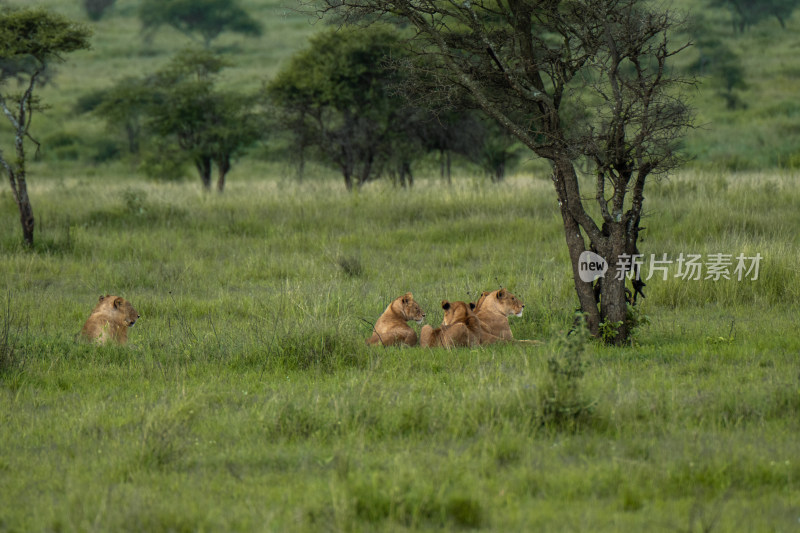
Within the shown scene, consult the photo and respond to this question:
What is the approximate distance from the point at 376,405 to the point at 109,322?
148 inches

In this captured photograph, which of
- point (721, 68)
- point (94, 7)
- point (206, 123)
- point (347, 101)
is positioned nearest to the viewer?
point (347, 101)

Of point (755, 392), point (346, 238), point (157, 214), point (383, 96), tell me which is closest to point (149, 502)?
point (755, 392)

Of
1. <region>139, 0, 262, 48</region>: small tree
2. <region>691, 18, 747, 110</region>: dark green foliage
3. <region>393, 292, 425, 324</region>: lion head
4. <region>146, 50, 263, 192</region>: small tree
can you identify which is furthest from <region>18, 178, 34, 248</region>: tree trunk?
<region>139, 0, 262, 48</region>: small tree

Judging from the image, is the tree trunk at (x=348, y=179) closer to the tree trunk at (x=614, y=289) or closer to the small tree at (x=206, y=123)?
the small tree at (x=206, y=123)

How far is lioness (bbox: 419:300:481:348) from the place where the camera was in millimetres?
8000

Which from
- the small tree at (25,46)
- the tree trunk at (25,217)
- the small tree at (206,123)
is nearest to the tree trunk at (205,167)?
the small tree at (206,123)

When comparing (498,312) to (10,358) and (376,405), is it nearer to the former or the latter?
(376,405)

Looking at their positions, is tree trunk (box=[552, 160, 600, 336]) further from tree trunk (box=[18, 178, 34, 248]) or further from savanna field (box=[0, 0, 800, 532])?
tree trunk (box=[18, 178, 34, 248])

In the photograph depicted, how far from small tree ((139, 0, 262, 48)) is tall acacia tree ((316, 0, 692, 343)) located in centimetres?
5051

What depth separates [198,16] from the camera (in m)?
56.1

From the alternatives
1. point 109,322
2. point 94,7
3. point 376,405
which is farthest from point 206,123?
point 94,7

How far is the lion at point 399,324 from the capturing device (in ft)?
26.8

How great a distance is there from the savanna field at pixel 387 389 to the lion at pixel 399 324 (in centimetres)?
30

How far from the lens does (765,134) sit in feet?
108
